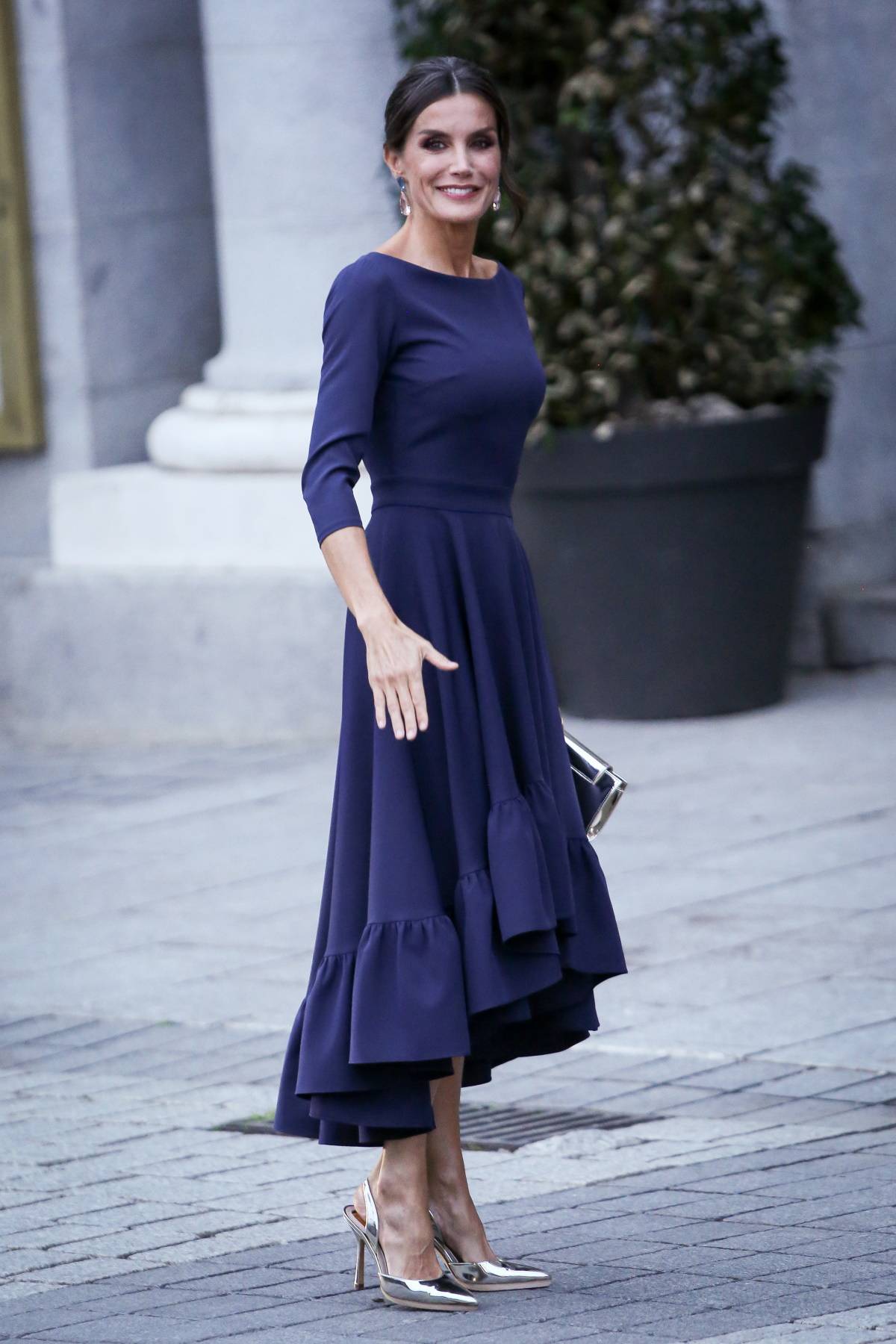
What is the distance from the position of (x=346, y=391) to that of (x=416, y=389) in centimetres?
12

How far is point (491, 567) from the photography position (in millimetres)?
3535

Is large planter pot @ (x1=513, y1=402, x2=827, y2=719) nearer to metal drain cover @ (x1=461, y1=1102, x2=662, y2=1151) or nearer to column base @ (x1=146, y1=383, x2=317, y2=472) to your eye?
column base @ (x1=146, y1=383, x2=317, y2=472)

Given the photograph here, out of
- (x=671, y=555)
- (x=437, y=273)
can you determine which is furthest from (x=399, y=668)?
(x=671, y=555)

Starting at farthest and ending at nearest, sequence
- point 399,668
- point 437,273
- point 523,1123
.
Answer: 1. point 523,1123
2. point 437,273
3. point 399,668

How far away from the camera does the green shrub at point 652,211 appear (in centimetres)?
820

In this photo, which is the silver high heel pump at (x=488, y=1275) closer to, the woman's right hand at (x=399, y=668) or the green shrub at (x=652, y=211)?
the woman's right hand at (x=399, y=668)

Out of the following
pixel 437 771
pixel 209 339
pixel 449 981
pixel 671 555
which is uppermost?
pixel 209 339

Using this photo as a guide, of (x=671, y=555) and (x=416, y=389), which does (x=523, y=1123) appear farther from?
(x=671, y=555)

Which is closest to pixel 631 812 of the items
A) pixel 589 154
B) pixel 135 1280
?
pixel 589 154

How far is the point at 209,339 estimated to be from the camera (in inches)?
405

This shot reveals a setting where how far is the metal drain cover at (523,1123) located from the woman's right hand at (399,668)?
143 cm

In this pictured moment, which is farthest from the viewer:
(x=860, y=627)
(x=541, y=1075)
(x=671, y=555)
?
(x=860, y=627)

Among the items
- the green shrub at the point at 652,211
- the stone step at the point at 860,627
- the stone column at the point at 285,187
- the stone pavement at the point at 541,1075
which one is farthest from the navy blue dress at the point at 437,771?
the stone step at the point at 860,627

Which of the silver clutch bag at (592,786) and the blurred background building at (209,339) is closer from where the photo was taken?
the silver clutch bag at (592,786)
